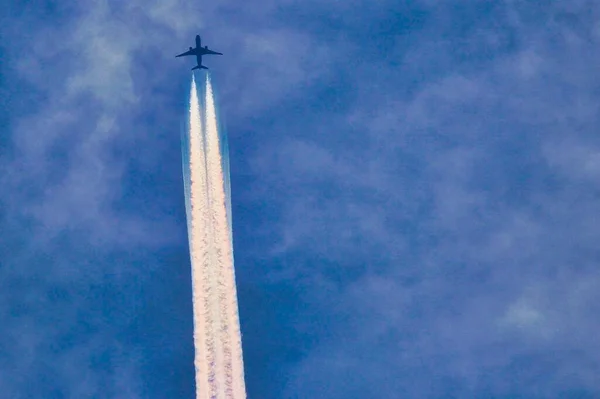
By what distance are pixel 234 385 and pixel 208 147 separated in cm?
3312

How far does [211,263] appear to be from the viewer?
4857 inches

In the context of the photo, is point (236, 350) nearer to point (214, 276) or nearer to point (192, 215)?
point (214, 276)

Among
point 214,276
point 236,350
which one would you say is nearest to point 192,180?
point 214,276

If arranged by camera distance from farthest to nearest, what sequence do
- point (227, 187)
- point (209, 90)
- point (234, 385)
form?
point (209, 90)
point (227, 187)
point (234, 385)

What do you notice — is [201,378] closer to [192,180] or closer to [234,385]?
[234,385]

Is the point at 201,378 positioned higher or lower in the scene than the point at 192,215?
lower

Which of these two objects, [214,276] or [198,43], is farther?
[198,43]

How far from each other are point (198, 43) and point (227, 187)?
24025mm

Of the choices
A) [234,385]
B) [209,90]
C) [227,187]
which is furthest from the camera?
[209,90]

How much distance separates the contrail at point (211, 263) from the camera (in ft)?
392

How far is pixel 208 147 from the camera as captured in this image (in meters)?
130

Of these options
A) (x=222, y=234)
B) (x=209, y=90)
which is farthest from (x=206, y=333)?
(x=209, y=90)

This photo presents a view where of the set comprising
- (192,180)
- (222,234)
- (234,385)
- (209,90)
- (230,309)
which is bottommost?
(234,385)

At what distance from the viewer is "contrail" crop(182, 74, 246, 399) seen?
119625 mm
